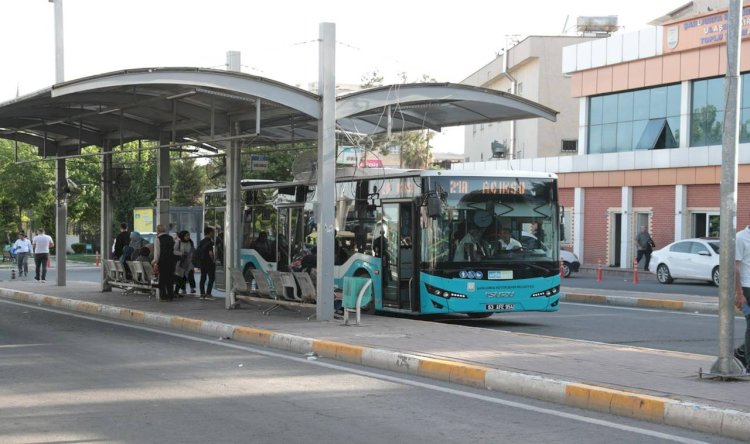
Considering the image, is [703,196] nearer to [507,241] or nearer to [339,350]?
[507,241]

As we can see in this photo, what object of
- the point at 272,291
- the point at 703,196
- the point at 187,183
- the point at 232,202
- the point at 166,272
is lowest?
the point at 272,291

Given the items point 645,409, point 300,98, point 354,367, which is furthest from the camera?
point 300,98

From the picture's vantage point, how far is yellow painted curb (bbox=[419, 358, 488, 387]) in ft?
34.8

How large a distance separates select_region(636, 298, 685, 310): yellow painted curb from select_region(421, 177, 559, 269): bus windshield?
226 inches

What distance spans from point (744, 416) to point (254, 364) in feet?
20.7

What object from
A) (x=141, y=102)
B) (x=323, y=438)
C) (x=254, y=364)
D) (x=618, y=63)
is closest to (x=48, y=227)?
(x=618, y=63)

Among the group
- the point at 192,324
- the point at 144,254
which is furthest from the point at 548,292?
the point at 144,254

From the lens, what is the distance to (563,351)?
12.4m

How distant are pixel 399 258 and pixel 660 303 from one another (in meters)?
8.14

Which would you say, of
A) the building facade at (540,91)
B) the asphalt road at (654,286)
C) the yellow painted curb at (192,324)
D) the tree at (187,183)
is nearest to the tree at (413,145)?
the building facade at (540,91)

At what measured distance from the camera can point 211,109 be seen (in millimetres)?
18250

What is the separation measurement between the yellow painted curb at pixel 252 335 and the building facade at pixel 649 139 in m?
23.8

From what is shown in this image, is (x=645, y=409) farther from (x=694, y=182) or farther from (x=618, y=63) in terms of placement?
(x=618, y=63)

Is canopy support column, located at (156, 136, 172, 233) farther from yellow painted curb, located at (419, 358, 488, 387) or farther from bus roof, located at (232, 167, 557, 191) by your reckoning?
yellow painted curb, located at (419, 358, 488, 387)
